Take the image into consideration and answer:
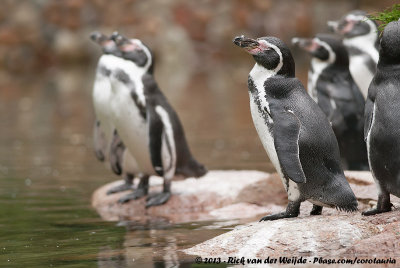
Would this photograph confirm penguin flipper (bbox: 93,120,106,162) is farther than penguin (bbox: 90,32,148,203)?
Yes

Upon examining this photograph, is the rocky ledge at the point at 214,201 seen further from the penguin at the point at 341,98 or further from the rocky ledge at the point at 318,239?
the rocky ledge at the point at 318,239

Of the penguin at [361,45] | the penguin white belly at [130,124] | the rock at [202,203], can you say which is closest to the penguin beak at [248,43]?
the rock at [202,203]

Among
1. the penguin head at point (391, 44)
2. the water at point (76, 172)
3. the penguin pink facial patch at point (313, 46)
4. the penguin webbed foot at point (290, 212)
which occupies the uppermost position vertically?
the penguin head at point (391, 44)

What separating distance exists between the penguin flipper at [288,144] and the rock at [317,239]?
326 mm

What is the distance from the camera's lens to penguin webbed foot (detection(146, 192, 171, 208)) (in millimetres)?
8470

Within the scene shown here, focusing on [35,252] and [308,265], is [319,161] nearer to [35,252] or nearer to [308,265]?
[308,265]

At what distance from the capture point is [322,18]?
34344 mm

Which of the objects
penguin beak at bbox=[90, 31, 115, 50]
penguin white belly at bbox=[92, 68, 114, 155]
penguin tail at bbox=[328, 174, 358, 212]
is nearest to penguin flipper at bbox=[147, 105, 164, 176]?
penguin white belly at bbox=[92, 68, 114, 155]

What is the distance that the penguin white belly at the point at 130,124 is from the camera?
854 centimetres

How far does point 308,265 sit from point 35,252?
1.96 metres

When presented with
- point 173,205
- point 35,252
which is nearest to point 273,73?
point 35,252

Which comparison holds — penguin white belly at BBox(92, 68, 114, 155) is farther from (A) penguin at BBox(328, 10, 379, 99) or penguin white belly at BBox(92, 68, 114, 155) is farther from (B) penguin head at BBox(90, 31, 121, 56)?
(A) penguin at BBox(328, 10, 379, 99)

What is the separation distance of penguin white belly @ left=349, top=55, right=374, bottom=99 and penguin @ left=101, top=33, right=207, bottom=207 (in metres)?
2.10

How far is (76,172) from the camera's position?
37.5ft
